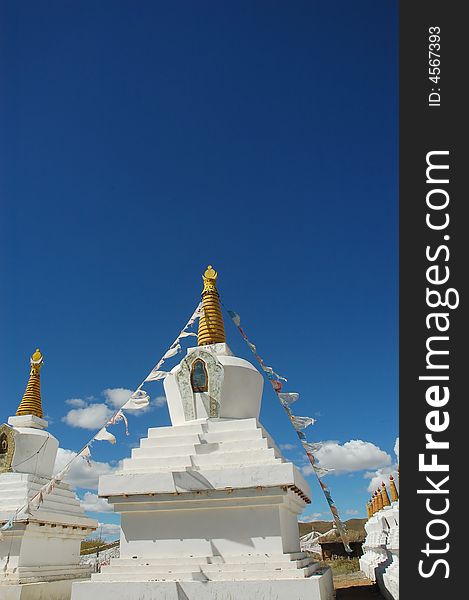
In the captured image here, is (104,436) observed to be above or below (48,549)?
above

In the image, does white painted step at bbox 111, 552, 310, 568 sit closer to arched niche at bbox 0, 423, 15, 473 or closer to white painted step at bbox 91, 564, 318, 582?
white painted step at bbox 91, 564, 318, 582

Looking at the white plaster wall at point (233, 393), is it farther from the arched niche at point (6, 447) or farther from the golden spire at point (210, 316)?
the arched niche at point (6, 447)

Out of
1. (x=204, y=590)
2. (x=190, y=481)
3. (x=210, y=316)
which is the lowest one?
(x=204, y=590)

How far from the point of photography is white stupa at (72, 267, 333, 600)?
312 inches

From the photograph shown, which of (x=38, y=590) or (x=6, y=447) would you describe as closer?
(x=38, y=590)

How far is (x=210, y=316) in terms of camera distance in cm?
1206

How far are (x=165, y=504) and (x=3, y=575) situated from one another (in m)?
6.00

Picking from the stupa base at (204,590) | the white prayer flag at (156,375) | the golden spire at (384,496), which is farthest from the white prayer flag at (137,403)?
the golden spire at (384,496)

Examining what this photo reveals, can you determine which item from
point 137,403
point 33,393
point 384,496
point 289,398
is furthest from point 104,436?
point 384,496

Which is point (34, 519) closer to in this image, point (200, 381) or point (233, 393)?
point (200, 381)

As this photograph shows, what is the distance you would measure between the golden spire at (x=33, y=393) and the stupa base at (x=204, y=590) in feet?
24.9

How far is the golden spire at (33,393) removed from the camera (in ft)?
49.2

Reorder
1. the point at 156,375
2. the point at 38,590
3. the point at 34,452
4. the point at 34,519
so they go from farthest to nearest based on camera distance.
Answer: the point at 34,452
the point at 34,519
the point at 38,590
the point at 156,375

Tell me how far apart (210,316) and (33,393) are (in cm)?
685
